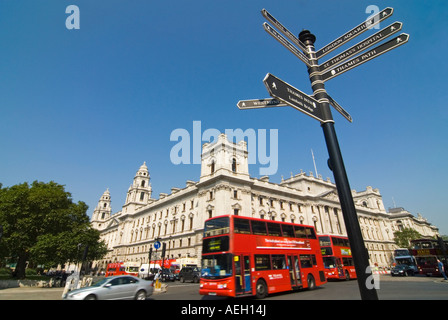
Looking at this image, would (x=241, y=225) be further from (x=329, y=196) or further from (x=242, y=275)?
(x=329, y=196)

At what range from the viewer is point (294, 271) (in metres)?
14.1

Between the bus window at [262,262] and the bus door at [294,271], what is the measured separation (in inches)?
76.9

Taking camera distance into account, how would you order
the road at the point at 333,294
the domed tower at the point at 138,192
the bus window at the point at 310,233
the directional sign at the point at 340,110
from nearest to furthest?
the directional sign at the point at 340,110 < the road at the point at 333,294 < the bus window at the point at 310,233 < the domed tower at the point at 138,192

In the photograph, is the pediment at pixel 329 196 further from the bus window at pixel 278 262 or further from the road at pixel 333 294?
the bus window at pixel 278 262

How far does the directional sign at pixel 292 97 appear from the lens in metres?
3.50

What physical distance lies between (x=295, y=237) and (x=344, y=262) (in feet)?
39.1

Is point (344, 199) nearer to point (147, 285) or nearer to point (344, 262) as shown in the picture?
point (147, 285)

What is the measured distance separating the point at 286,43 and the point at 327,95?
124 centimetres

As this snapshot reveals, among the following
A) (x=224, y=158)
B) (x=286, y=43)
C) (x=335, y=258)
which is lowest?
(x=335, y=258)

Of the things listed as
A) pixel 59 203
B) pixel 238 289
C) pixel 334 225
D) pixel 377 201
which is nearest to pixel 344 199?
pixel 238 289

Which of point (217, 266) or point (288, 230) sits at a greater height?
point (288, 230)

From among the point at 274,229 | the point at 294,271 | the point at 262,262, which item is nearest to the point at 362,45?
the point at 262,262

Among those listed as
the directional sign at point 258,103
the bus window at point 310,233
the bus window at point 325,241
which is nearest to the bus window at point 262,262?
the bus window at point 310,233

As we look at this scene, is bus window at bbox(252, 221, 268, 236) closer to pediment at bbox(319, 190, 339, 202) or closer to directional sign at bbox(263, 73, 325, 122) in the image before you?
directional sign at bbox(263, 73, 325, 122)
